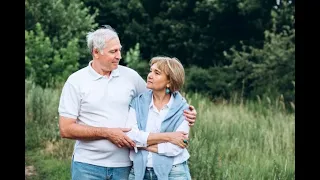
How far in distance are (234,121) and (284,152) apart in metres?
1.66

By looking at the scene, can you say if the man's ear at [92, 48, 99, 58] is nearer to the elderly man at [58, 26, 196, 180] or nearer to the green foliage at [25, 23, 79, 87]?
the elderly man at [58, 26, 196, 180]

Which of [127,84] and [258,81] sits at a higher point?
[127,84]

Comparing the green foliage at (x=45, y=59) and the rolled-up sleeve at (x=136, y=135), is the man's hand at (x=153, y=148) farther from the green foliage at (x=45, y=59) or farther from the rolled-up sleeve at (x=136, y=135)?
the green foliage at (x=45, y=59)

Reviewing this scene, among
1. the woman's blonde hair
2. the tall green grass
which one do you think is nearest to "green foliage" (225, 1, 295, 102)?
the tall green grass

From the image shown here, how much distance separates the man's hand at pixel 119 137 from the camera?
361 cm

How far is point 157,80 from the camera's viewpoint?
11.9ft

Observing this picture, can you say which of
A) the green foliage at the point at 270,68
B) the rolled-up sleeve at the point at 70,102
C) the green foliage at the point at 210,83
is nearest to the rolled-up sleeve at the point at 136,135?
the rolled-up sleeve at the point at 70,102

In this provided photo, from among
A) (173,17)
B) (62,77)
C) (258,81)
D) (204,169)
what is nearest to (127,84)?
(204,169)

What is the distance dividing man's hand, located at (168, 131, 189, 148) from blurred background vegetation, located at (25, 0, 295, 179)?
8.71ft

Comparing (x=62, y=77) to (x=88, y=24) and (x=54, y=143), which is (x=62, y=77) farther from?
(x=54, y=143)

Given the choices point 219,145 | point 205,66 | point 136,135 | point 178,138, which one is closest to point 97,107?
point 136,135

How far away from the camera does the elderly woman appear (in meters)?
3.57
